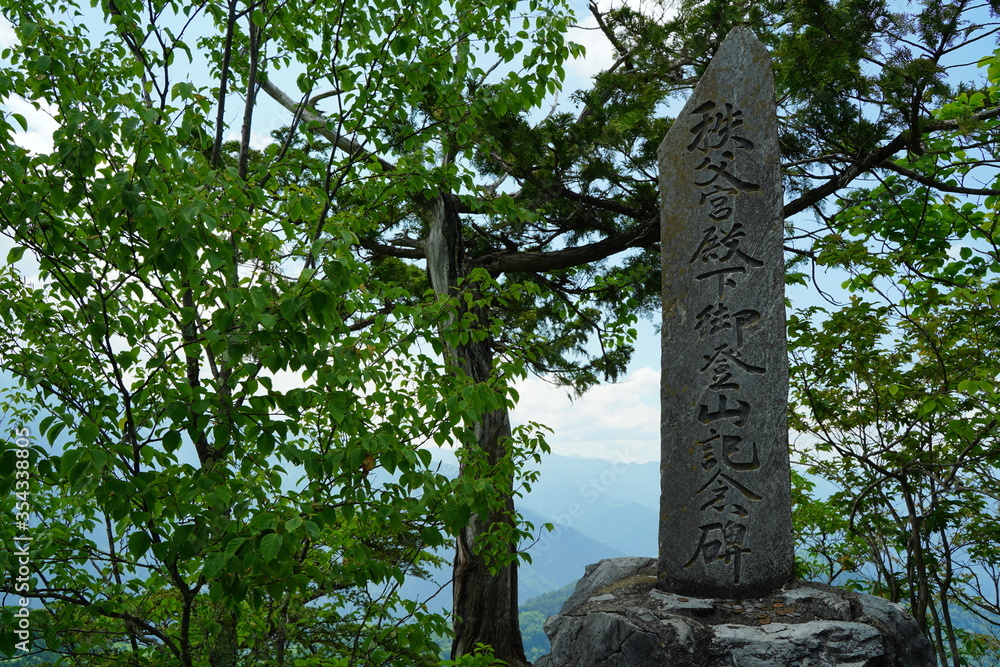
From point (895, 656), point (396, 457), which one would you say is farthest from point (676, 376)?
point (396, 457)

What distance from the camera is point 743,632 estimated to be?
128 inches

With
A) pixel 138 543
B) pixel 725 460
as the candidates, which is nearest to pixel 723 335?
pixel 725 460

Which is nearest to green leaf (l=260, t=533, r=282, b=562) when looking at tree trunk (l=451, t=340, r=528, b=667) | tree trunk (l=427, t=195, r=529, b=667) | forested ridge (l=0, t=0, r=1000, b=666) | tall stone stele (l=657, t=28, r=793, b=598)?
forested ridge (l=0, t=0, r=1000, b=666)

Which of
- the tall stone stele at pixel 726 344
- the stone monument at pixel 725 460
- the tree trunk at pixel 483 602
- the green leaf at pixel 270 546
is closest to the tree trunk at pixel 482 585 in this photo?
the tree trunk at pixel 483 602

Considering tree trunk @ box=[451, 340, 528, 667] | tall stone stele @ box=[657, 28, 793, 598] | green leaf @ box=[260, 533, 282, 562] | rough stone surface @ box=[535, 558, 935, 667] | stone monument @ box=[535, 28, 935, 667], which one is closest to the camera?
green leaf @ box=[260, 533, 282, 562]

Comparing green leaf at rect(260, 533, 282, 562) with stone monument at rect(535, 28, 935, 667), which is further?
stone monument at rect(535, 28, 935, 667)

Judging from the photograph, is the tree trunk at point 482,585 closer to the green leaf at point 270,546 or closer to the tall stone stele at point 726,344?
the tall stone stele at point 726,344

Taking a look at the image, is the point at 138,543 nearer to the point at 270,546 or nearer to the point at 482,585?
the point at 270,546

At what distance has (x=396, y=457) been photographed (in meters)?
2.76

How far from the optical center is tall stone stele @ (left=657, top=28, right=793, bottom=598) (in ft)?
12.4

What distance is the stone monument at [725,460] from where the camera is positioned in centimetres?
326

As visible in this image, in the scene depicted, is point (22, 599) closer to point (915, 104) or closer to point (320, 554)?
point (320, 554)

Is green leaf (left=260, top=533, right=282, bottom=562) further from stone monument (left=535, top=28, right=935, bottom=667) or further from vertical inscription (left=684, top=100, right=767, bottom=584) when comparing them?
vertical inscription (left=684, top=100, right=767, bottom=584)

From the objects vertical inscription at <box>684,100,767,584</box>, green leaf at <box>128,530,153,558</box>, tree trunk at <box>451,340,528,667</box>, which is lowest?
tree trunk at <box>451,340,528,667</box>
